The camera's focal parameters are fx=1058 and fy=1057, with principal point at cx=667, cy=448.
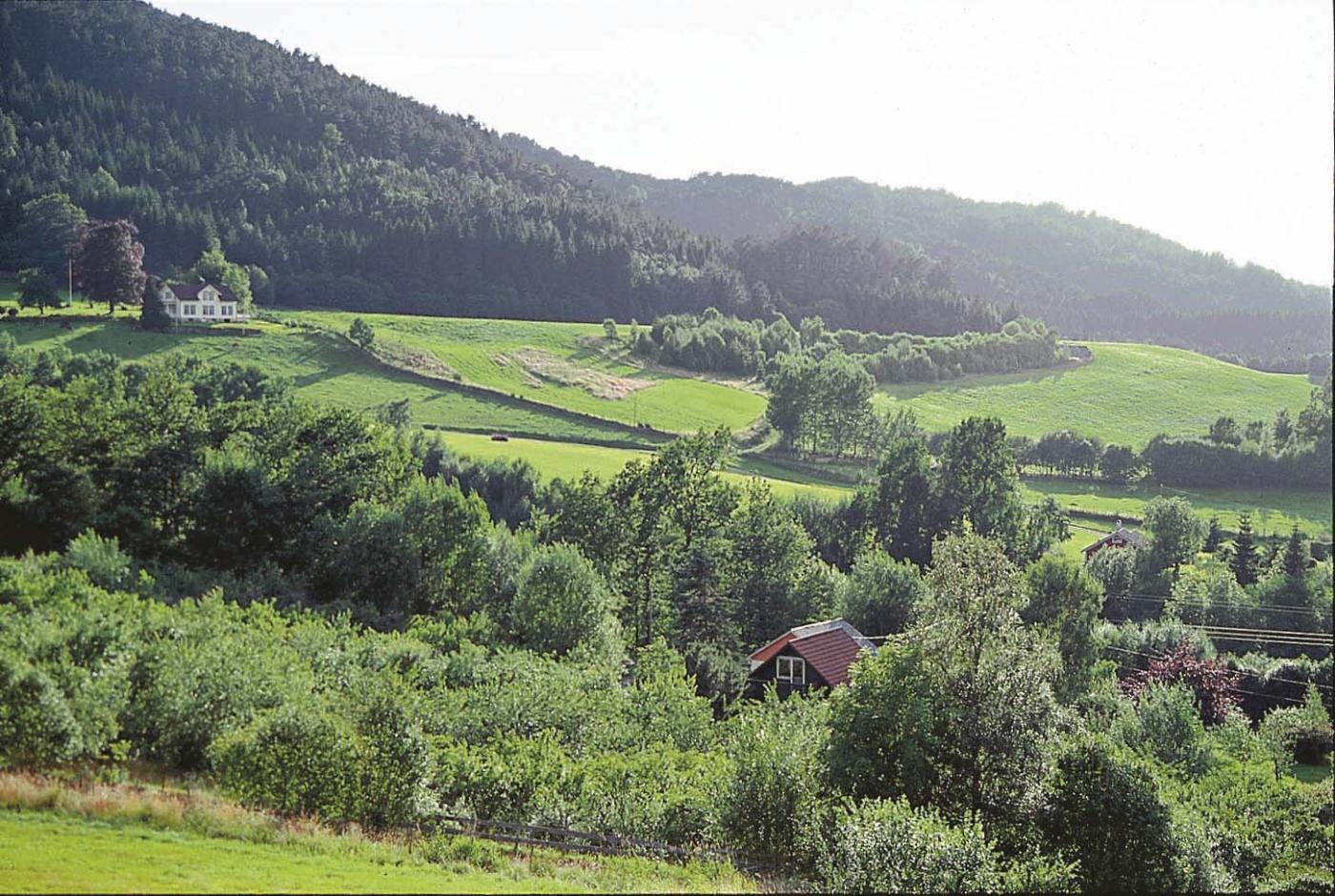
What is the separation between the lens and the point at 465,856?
13.5 metres

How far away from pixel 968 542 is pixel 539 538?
27324 millimetres

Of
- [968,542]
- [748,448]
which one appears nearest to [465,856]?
[968,542]

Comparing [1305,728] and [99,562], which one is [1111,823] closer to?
[1305,728]

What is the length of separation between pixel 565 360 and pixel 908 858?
65.0 metres

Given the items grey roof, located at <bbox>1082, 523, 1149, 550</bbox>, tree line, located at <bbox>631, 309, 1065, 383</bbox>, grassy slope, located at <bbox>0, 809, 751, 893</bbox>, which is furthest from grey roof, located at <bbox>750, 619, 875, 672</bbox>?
tree line, located at <bbox>631, 309, 1065, 383</bbox>

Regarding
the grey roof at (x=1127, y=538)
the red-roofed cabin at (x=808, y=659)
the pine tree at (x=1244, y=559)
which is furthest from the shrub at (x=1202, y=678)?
the grey roof at (x=1127, y=538)

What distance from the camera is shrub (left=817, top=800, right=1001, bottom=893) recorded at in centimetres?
1152

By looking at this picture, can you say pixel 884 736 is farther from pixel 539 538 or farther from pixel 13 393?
pixel 13 393

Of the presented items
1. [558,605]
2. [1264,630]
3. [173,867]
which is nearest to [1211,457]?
[1264,630]

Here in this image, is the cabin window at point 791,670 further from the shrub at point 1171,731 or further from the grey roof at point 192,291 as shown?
the grey roof at point 192,291

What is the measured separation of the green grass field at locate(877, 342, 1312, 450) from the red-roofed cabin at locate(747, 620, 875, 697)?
39.5 metres

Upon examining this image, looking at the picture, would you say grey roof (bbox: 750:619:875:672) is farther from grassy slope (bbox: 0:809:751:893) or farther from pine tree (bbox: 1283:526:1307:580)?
pine tree (bbox: 1283:526:1307:580)

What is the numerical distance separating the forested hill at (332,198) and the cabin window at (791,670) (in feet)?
212

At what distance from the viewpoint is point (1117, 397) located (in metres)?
76.6
